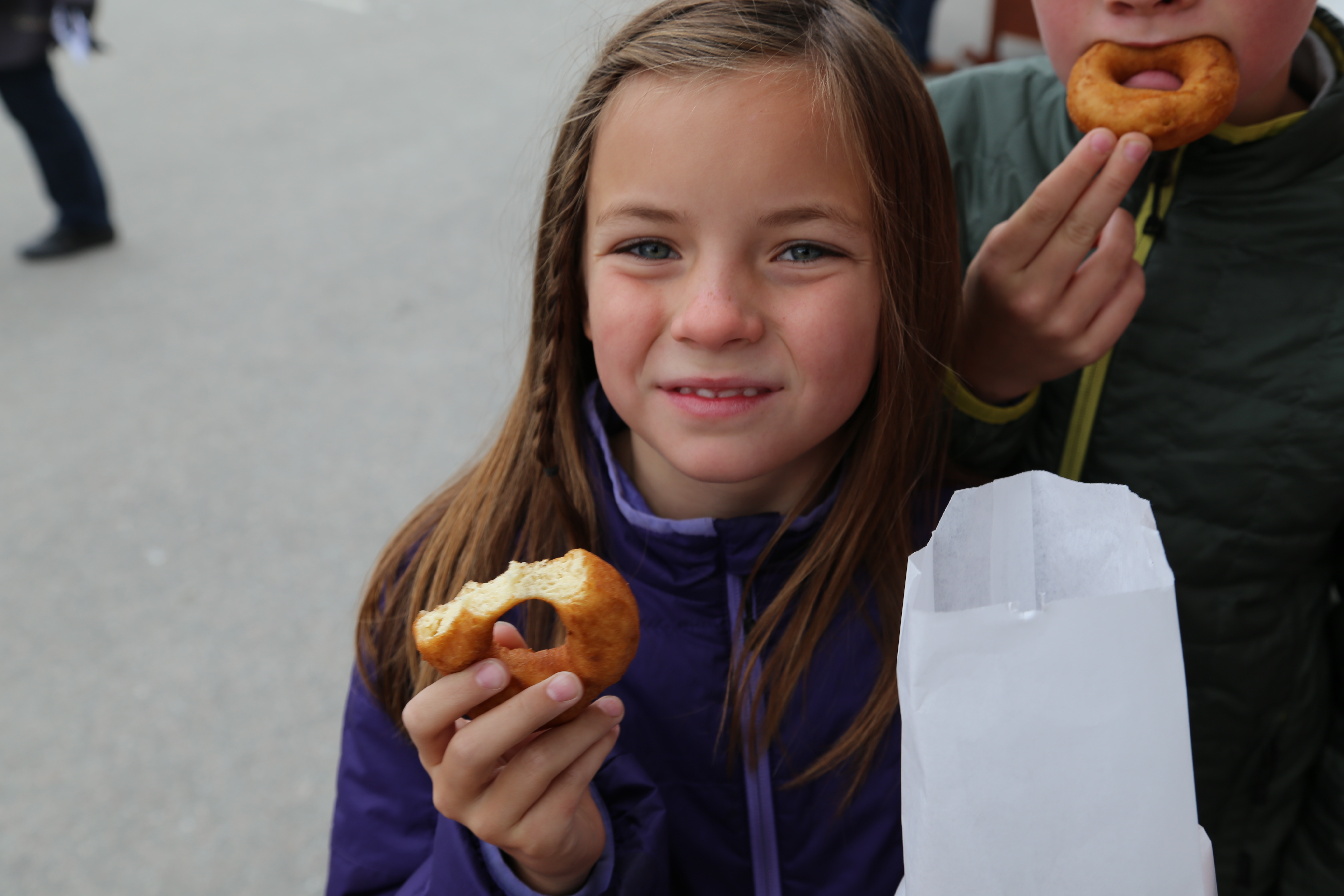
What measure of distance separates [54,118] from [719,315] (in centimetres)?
430

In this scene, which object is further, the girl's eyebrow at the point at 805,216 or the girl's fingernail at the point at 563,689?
the girl's eyebrow at the point at 805,216

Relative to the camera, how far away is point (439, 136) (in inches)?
207

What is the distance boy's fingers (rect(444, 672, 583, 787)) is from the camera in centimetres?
90

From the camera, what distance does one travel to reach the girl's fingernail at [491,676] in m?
0.91

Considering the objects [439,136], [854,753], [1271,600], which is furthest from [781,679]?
[439,136]

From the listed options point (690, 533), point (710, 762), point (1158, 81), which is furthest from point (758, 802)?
point (1158, 81)

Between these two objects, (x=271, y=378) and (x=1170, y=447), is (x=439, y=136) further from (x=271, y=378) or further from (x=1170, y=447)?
(x=1170, y=447)

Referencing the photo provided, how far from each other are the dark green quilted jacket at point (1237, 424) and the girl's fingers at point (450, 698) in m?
0.68

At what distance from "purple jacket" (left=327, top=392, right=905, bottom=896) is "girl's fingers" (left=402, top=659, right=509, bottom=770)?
305 millimetres

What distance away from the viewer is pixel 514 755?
0.98 meters

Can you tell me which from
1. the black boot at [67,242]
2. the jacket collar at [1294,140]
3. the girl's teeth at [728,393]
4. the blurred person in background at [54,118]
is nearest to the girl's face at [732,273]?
the girl's teeth at [728,393]

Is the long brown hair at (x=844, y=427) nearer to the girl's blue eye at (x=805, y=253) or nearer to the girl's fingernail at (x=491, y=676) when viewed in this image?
the girl's blue eye at (x=805, y=253)

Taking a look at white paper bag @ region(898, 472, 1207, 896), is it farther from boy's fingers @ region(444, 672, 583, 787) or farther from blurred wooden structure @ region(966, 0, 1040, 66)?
blurred wooden structure @ region(966, 0, 1040, 66)

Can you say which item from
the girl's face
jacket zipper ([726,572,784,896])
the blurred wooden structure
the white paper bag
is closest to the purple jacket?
jacket zipper ([726,572,784,896])
